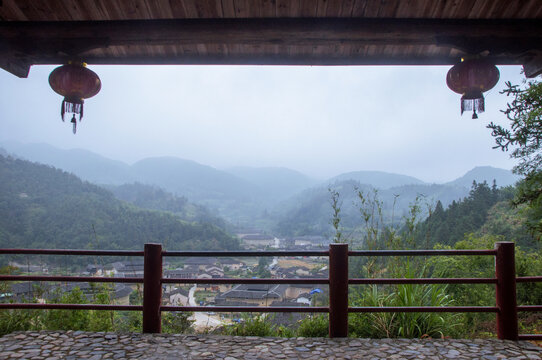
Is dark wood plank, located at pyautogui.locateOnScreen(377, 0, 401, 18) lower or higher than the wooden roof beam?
higher

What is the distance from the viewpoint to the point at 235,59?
258 centimetres

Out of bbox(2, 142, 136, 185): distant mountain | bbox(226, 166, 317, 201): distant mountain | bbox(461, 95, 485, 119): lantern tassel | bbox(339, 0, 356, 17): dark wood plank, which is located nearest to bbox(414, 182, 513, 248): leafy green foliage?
bbox(461, 95, 485, 119): lantern tassel

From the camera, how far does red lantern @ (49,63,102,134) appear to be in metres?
2.33

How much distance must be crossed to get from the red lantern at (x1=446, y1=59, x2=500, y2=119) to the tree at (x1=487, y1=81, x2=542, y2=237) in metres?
2.05

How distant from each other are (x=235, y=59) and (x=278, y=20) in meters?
0.55

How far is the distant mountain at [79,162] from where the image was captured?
69.0 meters

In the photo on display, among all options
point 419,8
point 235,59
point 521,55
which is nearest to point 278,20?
point 235,59

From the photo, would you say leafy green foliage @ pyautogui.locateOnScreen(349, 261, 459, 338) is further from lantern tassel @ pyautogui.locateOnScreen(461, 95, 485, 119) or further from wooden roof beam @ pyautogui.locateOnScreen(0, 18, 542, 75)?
wooden roof beam @ pyautogui.locateOnScreen(0, 18, 542, 75)

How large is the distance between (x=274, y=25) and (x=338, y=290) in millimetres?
2187

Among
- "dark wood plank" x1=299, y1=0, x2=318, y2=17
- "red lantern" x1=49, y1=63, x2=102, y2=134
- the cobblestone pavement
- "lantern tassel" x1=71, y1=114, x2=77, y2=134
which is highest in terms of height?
"dark wood plank" x1=299, y1=0, x2=318, y2=17

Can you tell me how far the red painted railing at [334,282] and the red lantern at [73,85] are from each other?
4.26 feet

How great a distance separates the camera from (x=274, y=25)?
2164mm

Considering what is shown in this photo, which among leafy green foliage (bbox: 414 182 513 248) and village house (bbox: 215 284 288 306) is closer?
village house (bbox: 215 284 288 306)

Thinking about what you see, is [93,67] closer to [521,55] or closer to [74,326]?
[74,326]
